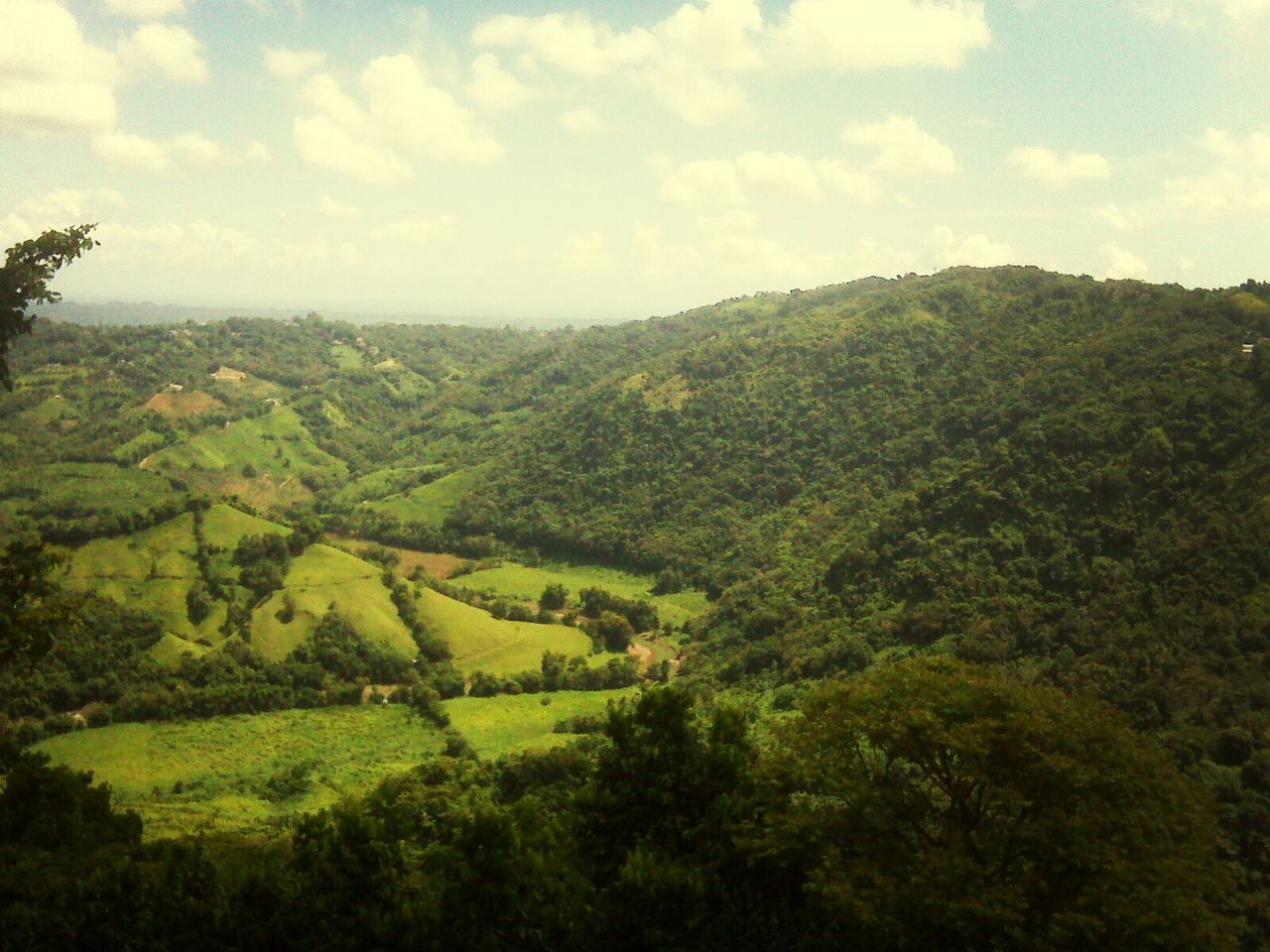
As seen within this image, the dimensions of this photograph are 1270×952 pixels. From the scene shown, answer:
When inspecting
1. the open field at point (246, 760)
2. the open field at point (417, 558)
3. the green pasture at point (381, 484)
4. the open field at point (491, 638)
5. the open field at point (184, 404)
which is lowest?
the open field at point (246, 760)

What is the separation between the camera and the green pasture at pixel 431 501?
12281 centimetres

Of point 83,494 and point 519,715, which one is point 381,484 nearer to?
point 83,494

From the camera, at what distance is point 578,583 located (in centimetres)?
10119

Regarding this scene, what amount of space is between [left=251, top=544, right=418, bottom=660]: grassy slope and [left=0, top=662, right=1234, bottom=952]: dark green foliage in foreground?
49955 mm

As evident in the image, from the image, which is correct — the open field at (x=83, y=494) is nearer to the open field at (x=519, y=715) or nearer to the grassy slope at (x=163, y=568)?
the grassy slope at (x=163, y=568)

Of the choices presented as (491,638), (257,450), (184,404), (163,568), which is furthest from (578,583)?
(184,404)

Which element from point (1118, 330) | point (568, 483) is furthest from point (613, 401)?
point (1118, 330)

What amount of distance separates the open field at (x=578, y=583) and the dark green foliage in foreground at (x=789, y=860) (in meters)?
64.0

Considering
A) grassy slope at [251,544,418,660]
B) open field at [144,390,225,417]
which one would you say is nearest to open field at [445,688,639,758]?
grassy slope at [251,544,418,660]

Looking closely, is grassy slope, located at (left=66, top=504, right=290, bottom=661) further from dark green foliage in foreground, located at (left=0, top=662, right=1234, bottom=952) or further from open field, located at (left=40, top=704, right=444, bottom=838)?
dark green foliage in foreground, located at (left=0, top=662, right=1234, bottom=952)

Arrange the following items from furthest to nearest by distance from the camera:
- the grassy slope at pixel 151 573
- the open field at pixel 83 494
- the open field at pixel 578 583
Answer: the open field at pixel 578 583 < the open field at pixel 83 494 < the grassy slope at pixel 151 573

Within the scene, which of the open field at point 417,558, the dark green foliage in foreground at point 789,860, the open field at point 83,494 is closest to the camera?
the dark green foliage in foreground at point 789,860

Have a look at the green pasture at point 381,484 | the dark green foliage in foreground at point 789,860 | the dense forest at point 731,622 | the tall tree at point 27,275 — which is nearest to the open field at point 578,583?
the dense forest at point 731,622

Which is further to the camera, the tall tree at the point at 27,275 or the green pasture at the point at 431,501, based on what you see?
the green pasture at the point at 431,501
